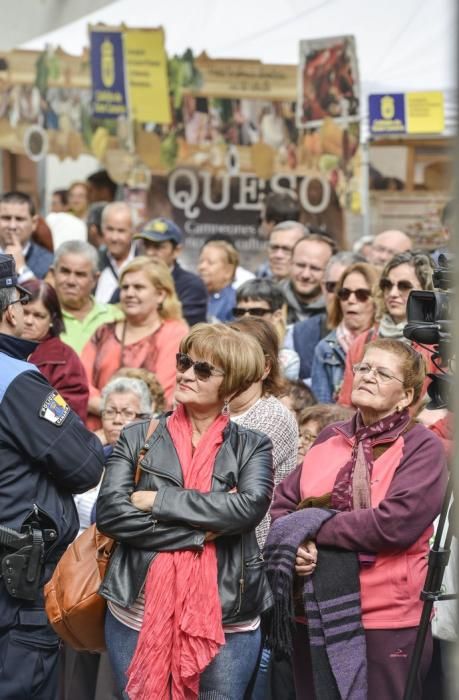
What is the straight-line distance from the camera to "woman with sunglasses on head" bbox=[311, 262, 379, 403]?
267 inches

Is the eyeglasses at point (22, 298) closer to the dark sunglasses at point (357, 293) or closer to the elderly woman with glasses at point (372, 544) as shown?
the elderly woman with glasses at point (372, 544)

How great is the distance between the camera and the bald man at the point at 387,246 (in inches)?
326

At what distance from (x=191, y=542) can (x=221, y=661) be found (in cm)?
40

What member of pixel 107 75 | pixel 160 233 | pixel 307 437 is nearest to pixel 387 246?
pixel 160 233

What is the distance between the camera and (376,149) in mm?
10648

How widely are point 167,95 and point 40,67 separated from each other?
3.93 ft

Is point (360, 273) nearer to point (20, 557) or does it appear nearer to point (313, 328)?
point (313, 328)

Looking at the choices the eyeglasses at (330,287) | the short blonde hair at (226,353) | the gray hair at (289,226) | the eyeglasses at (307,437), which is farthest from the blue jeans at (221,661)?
the gray hair at (289,226)

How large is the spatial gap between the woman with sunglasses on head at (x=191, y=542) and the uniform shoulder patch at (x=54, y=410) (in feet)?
0.79

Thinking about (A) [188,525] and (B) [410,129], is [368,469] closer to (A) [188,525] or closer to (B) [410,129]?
(A) [188,525]

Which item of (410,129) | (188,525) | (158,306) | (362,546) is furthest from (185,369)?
(410,129)

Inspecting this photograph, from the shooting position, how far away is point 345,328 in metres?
6.89

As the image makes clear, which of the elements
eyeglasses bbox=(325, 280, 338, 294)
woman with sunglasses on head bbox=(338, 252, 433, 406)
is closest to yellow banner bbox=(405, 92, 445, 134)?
eyeglasses bbox=(325, 280, 338, 294)

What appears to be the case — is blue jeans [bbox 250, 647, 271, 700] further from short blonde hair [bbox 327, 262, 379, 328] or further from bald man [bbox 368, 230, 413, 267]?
bald man [bbox 368, 230, 413, 267]
